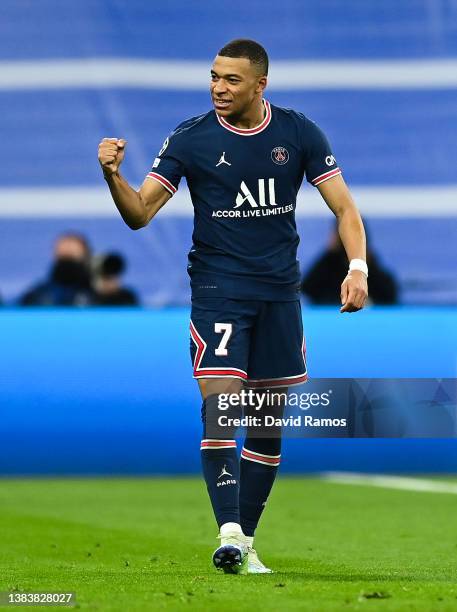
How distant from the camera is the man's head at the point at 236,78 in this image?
557 cm

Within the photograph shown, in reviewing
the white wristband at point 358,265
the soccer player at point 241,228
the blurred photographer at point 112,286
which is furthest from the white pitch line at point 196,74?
the white wristband at point 358,265

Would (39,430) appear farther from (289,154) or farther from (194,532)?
(289,154)

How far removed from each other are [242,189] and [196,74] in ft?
17.7

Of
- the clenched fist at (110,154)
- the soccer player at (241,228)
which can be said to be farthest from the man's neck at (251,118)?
the clenched fist at (110,154)

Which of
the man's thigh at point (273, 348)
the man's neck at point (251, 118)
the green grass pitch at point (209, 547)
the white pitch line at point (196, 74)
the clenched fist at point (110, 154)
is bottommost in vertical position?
the green grass pitch at point (209, 547)

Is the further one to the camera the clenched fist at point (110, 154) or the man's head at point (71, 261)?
the man's head at point (71, 261)

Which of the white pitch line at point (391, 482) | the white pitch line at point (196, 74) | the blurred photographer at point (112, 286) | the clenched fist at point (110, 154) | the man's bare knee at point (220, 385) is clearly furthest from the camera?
the white pitch line at point (196, 74)

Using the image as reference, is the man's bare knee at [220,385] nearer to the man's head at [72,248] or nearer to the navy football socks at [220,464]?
the navy football socks at [220,464]

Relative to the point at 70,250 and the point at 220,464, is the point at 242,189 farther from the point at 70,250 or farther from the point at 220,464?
the point at 70,250

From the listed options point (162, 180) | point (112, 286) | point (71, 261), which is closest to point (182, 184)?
point (112, 286)

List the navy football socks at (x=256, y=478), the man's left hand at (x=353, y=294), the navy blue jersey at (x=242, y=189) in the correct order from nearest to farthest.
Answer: the man's left hand at (x=353, y=294) < the navy blue jersey at (x=242, y=189) < the navy football socks at (x=256, y=478)

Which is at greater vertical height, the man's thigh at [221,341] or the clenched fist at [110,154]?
the clenched fist at [110,154]

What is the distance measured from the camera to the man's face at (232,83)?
5570 mm

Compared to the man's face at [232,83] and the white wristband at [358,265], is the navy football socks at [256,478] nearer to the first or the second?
the white wristband at [358,265]
